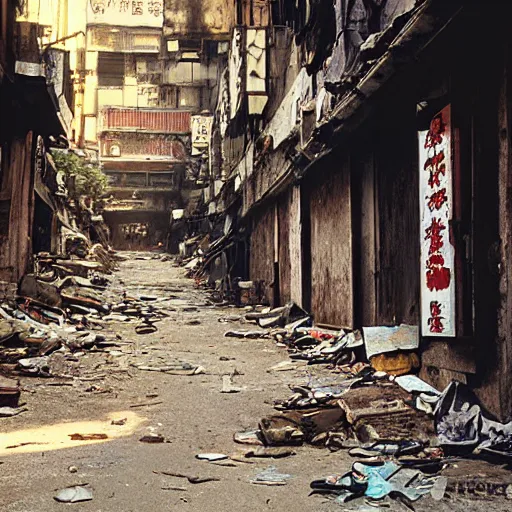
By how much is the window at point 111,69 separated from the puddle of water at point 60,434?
122 ft

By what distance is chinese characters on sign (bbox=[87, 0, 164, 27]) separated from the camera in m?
38.4

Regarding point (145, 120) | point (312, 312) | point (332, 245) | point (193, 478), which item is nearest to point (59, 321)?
point (312, 312)

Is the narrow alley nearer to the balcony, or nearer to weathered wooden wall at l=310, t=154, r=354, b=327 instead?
weathered wooden wall at l=310, t=154, r=354, b=327

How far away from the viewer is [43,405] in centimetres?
591

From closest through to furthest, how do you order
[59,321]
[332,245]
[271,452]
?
[271,452]
[332,245]
[59,321]

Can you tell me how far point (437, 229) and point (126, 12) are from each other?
38.1m

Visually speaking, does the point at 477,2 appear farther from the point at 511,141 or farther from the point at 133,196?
the point at 133,196

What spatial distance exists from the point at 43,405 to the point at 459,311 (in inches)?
156

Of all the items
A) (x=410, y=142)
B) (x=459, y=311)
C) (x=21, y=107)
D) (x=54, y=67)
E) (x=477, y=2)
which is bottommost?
(x=459, y=311)

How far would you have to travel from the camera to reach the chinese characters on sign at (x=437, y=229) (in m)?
5.21

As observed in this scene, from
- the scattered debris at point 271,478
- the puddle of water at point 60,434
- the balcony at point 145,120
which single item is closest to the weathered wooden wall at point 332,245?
the puddle of water at point 60,434

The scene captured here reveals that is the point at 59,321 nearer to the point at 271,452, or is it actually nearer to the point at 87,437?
the point at 87,437

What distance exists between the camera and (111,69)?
39.6 m

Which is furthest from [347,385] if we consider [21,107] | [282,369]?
[21,107]
